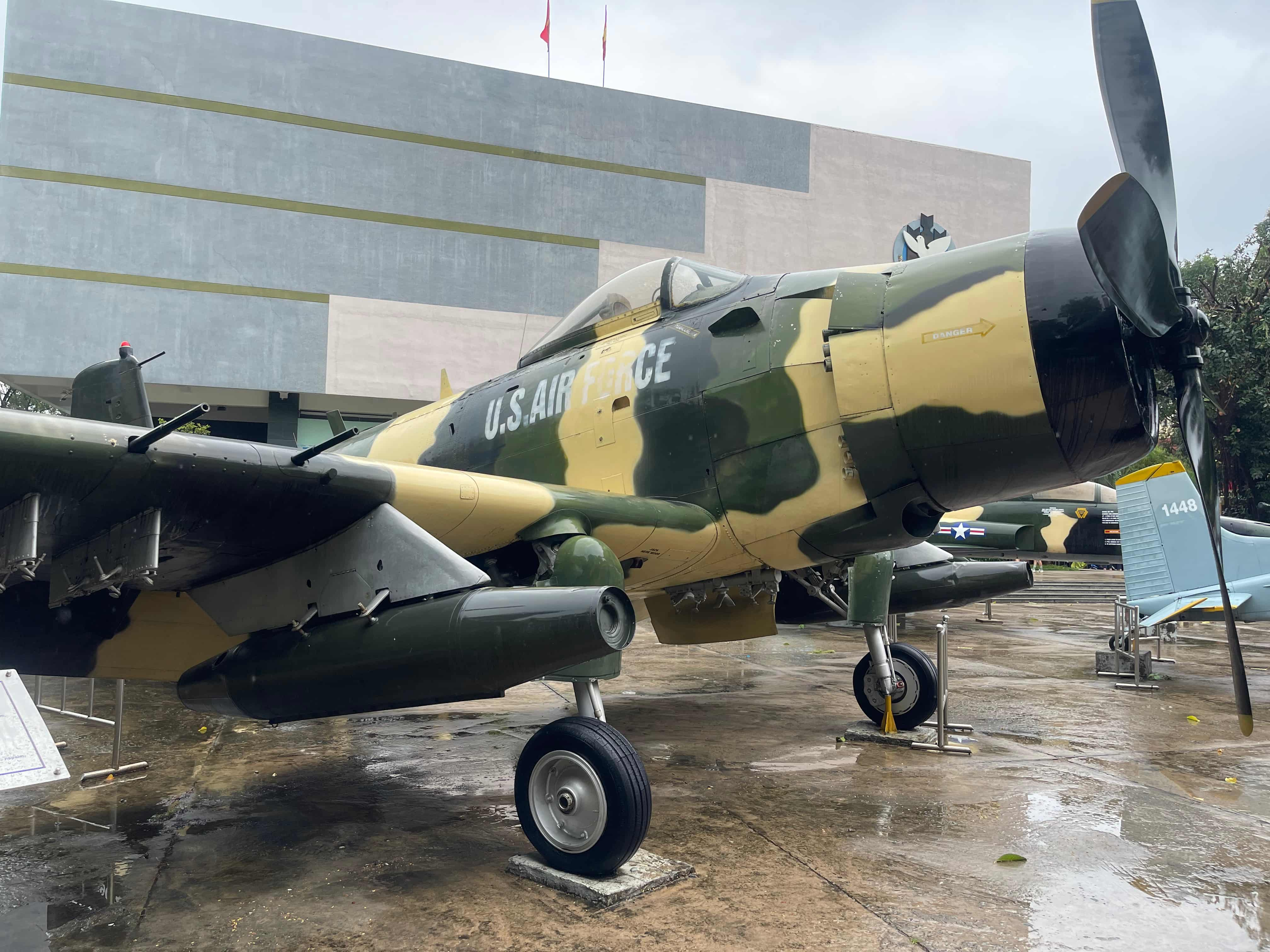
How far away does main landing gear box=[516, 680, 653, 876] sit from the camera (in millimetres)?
3795

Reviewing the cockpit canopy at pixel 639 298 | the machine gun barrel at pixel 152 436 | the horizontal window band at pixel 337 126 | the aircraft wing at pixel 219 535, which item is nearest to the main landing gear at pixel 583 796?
the aircraft wing at pixel 219 535

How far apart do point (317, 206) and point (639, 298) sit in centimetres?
2241

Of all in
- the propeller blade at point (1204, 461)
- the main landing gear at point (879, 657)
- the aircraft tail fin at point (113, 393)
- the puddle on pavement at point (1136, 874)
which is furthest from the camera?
the main landing gear at point (879, 657)

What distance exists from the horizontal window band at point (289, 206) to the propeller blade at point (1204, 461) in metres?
24.6

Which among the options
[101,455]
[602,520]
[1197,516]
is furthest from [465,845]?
[1197,516]

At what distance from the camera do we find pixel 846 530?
4.88m

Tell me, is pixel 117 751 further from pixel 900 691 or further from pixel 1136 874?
pixel 1136 874

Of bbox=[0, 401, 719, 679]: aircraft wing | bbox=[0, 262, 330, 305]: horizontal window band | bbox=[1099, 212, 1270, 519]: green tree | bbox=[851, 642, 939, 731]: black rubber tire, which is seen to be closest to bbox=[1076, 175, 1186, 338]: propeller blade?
bbox=[0, 401, 719, 679]: aircraft wing

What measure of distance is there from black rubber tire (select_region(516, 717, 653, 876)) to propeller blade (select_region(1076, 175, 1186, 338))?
2870 millimetres

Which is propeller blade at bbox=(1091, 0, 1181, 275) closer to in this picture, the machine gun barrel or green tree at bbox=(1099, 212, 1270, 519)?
the machine gun barrel

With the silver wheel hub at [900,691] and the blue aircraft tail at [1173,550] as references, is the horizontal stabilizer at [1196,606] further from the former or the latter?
the silver wheel hub at [900,691]

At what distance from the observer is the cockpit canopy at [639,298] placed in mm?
5621

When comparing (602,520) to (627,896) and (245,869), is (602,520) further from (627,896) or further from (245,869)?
(245,869)

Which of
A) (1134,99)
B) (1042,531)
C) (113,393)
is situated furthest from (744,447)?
(1042,531)
